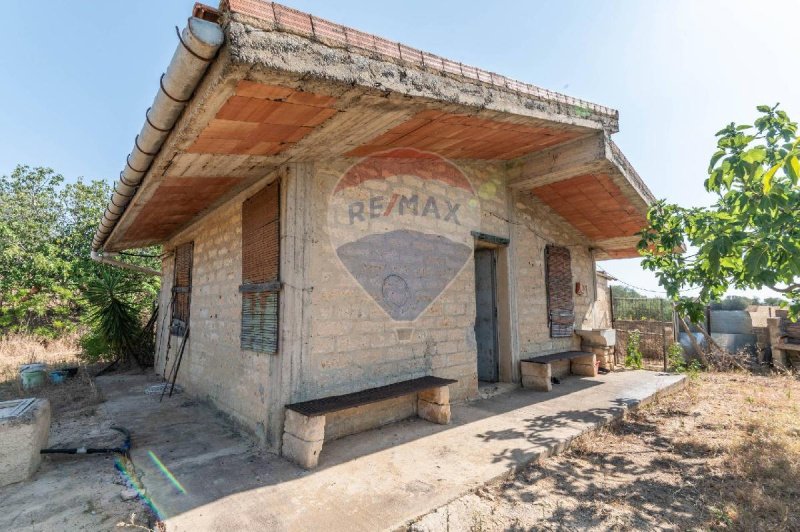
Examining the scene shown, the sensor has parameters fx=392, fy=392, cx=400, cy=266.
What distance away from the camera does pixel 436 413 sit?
14.9 feet

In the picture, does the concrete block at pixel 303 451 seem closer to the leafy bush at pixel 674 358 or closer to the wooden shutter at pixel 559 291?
the wooden shutter at pixel 559 291

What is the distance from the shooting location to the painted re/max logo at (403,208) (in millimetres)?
4449

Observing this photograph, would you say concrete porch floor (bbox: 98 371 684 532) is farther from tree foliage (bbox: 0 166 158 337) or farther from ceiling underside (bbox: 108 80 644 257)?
tree foliage (bbox: 0 166 158 337)

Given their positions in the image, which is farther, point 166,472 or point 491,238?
point 491,238

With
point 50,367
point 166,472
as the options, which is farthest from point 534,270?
point 50,367

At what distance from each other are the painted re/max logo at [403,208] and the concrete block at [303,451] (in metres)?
2.23

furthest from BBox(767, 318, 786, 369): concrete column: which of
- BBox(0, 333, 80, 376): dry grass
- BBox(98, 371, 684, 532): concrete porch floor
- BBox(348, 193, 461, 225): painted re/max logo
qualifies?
BBox(0, 333, 80, 376): dry grass

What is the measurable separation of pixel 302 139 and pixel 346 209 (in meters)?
1.14

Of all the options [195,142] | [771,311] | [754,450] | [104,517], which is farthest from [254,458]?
[771,311]

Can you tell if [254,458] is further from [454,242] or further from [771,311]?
[771,311]

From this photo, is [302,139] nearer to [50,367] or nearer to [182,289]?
[182,289]

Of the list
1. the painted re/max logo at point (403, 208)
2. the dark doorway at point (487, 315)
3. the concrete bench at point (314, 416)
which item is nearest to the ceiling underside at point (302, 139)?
the painted re/max logo at point (403, 208)

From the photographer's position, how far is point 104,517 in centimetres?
264

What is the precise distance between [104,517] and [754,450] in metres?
5.67
